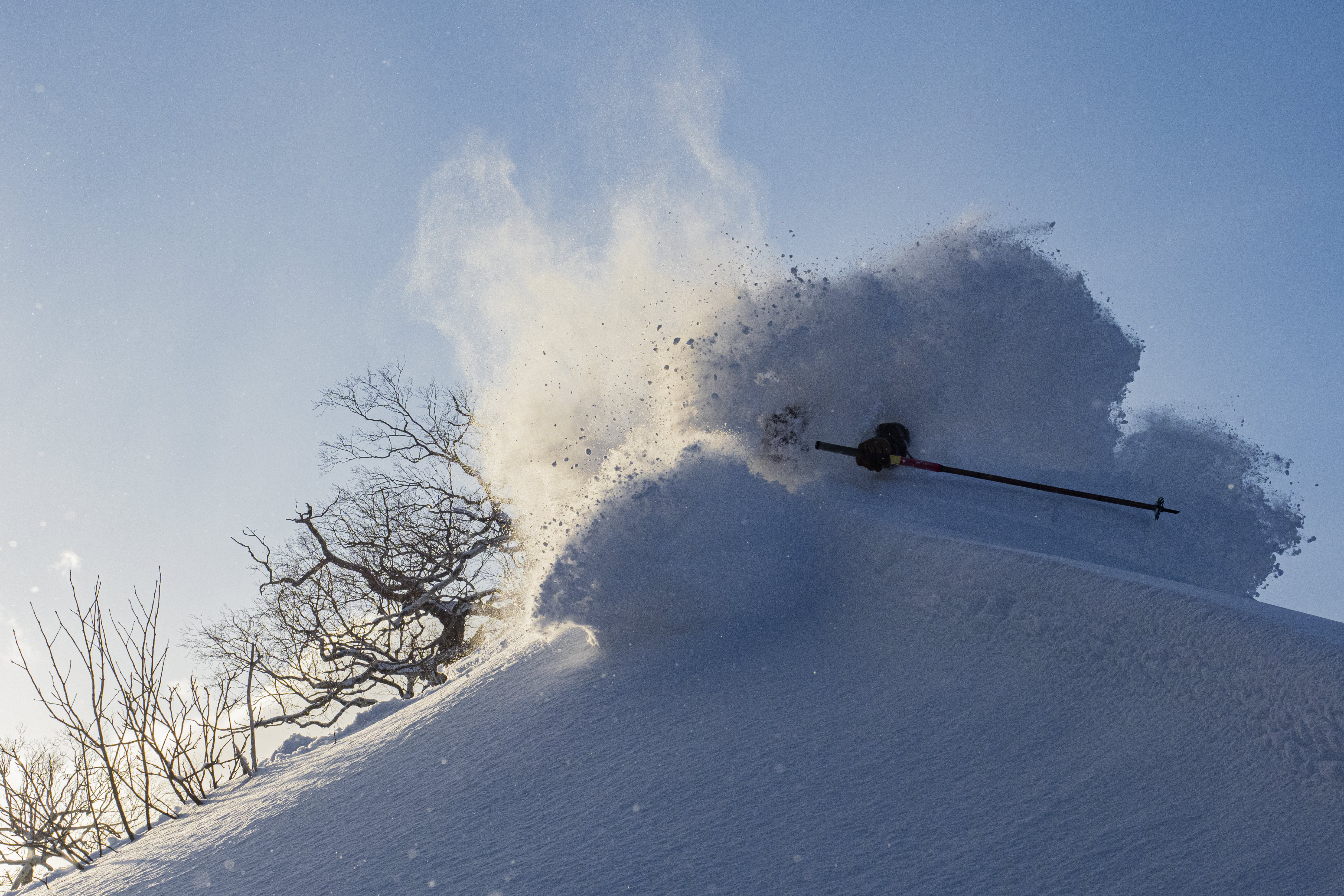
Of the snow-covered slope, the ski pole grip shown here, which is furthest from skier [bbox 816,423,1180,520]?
the snow-covered slope

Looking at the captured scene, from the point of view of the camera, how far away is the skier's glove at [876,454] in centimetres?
578

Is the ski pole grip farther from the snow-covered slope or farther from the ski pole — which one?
the snow-covered slope

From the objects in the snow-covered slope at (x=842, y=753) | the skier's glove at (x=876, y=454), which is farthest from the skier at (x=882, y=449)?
the snow-covered slope at (x=842, y=753)

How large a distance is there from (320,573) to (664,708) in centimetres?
919

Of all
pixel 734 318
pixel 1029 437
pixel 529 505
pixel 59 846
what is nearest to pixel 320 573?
pixel 529 505

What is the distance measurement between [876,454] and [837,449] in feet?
1.03

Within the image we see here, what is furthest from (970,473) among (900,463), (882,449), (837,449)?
(837,449)

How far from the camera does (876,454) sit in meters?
5.79

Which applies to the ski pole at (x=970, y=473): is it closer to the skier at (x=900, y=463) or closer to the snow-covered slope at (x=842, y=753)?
the skier at (x=900, y=463)

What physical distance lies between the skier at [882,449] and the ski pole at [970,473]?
4 centimetres

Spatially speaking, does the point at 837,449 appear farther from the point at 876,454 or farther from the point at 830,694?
the point at 830,694

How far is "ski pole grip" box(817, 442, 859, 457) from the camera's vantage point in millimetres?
5734

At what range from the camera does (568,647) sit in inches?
167

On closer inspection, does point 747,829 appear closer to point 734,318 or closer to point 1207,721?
point 1207,721
